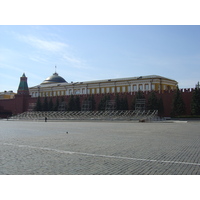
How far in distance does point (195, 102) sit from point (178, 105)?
2194 millimetres

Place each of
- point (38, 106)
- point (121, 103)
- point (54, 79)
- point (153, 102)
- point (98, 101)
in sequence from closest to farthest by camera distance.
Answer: point (153, 102), point (121, 103), point (98, 101), point (38, 106), point (54, 79)

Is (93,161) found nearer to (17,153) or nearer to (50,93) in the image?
(17,153)

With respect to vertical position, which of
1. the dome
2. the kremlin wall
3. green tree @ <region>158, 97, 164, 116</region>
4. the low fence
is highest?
the dome

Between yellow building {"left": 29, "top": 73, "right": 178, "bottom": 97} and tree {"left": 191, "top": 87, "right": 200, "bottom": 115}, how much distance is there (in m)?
14.6

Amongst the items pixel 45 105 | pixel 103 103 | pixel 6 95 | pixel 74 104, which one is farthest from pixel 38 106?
pixel 6 95

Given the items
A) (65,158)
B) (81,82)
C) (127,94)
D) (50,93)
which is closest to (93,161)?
(65,158)

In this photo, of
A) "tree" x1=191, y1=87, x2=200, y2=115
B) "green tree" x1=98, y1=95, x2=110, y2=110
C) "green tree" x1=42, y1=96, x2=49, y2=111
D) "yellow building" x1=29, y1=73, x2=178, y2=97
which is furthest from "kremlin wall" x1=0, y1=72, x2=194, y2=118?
"tree" x1=191, y1=87, x2=200, y2=115

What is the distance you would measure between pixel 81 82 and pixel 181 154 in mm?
52431

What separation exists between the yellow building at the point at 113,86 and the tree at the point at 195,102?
14622 millimetres

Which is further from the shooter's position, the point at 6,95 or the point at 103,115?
the point at 6,95

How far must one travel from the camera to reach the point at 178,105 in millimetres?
33000

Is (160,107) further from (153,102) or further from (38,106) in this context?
(38,106)

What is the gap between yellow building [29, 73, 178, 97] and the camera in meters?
47.6

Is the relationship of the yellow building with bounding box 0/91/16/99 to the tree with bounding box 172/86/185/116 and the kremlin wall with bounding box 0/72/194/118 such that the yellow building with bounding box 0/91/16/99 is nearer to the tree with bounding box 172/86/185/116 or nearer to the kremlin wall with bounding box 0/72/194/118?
the kremlin wall with bounding box 0/72/194/118
